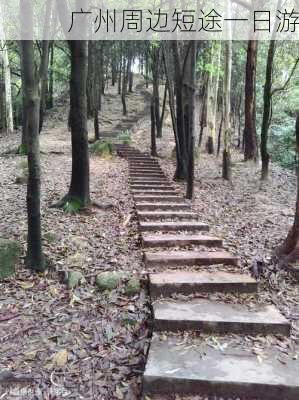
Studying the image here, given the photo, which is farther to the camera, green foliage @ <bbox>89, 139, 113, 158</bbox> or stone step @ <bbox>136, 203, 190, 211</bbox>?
green foliage @ <bbox>89, 139, 113, 158</bbox>

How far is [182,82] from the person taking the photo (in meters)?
10.9

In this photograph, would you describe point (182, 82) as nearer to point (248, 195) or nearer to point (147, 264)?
point (248, 195)

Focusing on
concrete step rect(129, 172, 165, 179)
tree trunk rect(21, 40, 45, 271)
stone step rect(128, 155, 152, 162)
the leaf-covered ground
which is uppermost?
tree trunk rect(21, 40, 45, 271)

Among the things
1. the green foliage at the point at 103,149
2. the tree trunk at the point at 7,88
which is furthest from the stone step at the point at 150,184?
the tree trunk at the point at 7,88

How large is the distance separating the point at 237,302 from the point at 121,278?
4.58 feet

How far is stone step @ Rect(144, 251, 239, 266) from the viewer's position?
5.37 m

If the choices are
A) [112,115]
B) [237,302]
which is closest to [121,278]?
[237,302]

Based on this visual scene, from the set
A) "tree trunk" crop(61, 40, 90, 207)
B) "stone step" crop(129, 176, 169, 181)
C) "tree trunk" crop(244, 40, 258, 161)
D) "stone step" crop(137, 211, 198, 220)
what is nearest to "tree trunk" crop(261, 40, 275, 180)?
"tree trunk" crop(244, 40, 258, 161)

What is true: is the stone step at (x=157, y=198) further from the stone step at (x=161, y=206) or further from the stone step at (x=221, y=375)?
the stone step at (x=221, y=375)

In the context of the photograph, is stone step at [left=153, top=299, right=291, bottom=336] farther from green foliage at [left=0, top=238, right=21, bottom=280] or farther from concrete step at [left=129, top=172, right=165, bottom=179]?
concrete step at [left=129, top=172, right=165, bottom=179]

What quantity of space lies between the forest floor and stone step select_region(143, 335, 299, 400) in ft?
0.71

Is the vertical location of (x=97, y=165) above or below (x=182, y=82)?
below

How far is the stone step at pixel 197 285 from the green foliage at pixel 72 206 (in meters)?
2.99

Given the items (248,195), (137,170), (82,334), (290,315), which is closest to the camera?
(82,334)
